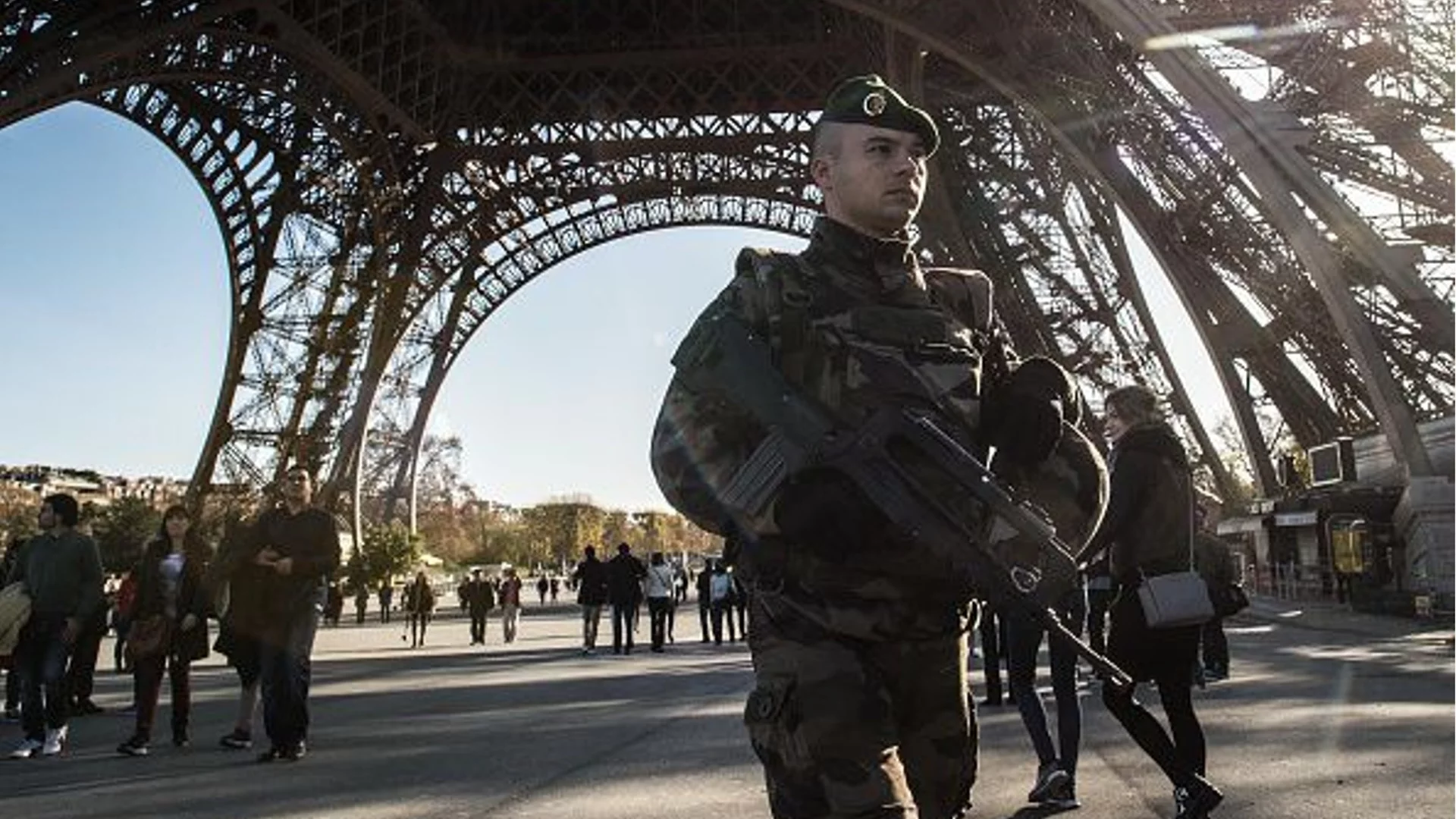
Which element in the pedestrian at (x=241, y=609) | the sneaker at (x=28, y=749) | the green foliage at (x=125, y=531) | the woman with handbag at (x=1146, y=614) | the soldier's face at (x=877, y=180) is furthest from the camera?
the green foliage at (x=125, y=531)

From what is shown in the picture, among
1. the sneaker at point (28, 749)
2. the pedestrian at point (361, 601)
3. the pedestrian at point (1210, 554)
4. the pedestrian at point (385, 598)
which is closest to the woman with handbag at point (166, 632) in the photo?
the sneaker at point (28, 749)

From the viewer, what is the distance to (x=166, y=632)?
7176 millimetres

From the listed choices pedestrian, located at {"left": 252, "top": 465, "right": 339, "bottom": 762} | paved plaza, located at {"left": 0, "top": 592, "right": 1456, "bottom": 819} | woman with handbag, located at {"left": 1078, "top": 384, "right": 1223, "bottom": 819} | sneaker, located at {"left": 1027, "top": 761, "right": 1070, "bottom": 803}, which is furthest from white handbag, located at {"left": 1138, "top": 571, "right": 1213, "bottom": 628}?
pedestrian, located at {"left": 252, "top": 465, "right": 339, "bottom": 762}

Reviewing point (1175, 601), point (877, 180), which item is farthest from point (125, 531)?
point (877, 180)

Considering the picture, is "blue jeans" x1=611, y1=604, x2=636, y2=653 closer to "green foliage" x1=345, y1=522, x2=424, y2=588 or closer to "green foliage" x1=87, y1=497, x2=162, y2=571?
"green foliage" x1=345, y1=522, x2=424, y2=588

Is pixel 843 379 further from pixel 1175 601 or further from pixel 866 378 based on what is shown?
pixel 1175 601

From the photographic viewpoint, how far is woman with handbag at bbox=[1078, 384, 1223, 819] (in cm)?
418

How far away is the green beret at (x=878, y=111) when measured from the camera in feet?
7.18

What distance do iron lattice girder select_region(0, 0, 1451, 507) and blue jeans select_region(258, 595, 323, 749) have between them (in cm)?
1306

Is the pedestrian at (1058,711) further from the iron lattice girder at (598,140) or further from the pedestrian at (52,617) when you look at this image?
the iron lattice girder at (598,140)

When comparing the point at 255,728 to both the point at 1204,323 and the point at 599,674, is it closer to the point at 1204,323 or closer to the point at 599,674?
the point at 599,674

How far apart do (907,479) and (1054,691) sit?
11.7ft

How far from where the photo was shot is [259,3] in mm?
19422

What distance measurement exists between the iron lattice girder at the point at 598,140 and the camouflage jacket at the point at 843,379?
14412 mm
